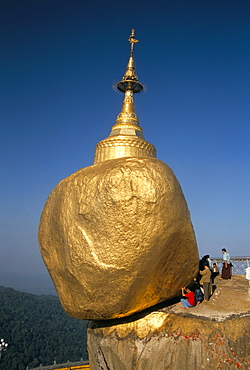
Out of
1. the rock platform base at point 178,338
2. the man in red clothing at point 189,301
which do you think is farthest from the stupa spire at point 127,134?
the rock platform base at point 178,338

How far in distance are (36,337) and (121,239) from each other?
3977 centimetres

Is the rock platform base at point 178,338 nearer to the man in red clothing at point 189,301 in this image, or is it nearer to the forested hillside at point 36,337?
the man in red clothing at point 189,301

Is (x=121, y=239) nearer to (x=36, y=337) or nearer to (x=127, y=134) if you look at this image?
(x=127, y=134)

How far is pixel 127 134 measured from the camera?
36.6 feet

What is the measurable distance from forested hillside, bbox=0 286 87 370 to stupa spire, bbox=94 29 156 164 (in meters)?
22.2

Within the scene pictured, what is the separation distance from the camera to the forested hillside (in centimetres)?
3119

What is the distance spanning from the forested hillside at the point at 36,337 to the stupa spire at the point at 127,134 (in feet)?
73.0

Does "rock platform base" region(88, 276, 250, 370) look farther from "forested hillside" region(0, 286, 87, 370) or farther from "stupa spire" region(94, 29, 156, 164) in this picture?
"forested hillside" region(0, 286, 87, 370)

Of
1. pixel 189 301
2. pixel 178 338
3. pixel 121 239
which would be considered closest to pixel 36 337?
pixel 189 301

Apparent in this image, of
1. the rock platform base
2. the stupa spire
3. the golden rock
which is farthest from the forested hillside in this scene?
the golden rock

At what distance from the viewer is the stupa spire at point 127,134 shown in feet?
35.1

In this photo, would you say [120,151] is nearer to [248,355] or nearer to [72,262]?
[72,262]

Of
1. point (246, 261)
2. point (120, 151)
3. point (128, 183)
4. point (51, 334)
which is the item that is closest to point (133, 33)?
point (120, 151)

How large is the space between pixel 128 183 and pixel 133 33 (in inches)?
416
